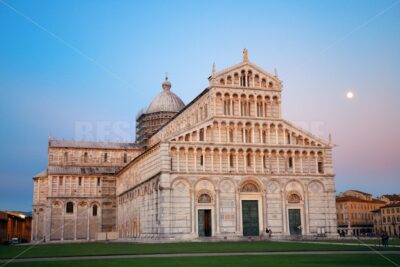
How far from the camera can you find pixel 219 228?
4988 cm

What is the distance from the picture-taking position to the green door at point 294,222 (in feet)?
172

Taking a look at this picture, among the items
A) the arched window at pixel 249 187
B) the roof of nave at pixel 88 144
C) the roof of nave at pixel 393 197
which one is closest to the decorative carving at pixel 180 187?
the arched window at pixel 249 187

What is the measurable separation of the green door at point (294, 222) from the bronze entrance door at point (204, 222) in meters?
8.95

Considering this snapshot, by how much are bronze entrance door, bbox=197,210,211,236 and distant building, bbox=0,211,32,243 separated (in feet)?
112

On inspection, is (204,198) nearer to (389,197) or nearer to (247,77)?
(247,77)

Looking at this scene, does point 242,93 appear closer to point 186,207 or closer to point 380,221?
point 186,207

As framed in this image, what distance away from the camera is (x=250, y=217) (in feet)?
170

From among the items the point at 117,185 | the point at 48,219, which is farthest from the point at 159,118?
the point at 48,219

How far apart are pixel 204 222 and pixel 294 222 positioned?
1001 cm

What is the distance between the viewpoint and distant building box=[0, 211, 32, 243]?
7415 cm

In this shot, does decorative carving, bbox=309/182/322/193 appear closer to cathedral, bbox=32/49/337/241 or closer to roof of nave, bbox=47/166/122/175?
cathedral, bbox=32/49/337/241

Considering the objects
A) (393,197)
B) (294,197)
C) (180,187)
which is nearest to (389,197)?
(393,197)

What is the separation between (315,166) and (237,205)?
1015 cm

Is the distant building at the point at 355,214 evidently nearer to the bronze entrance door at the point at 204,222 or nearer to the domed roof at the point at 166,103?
the domed roof at the point at 166,103
